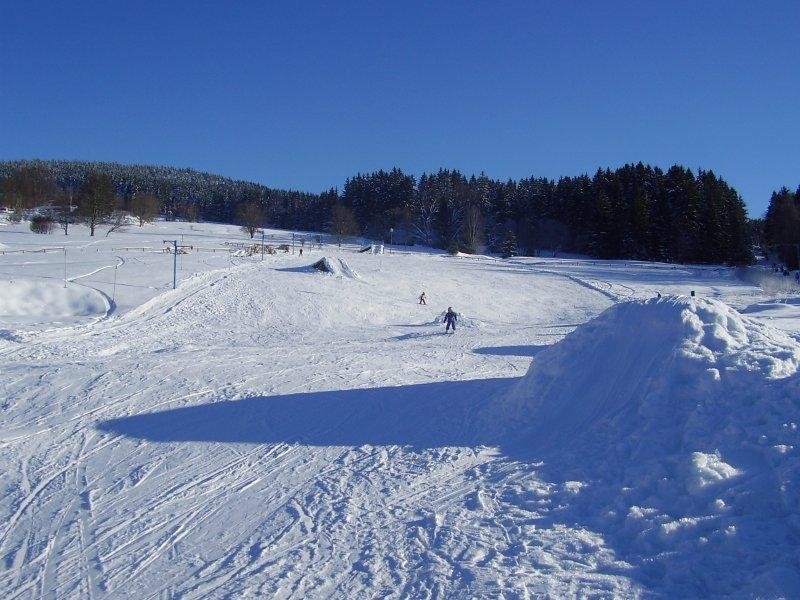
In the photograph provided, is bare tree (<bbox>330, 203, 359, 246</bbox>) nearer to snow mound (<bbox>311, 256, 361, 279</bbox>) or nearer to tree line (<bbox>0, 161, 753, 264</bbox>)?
tree line (<bbox>0, 161, 753, 264</bbox>)

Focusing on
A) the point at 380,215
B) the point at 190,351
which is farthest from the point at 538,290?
the point at 380,215

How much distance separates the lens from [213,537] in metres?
6.59

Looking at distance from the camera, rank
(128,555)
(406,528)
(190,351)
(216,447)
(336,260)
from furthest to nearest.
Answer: (336,260) < (190,351) < (216,447) < (406,528) < (128,555)

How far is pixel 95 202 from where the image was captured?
63188 millimetres

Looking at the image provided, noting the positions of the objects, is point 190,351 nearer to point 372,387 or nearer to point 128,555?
point 372,387

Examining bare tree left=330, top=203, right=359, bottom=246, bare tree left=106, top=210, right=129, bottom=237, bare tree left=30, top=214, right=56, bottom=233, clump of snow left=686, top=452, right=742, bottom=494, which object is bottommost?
clump of snow left=686, top=452, right=742, bottom=494

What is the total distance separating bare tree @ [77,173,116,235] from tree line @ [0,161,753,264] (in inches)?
89.5

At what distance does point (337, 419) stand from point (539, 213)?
76080 mm

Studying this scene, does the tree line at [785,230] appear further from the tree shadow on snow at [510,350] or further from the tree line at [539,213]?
the tree shadow on snow at [510,350]

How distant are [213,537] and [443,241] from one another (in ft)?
250

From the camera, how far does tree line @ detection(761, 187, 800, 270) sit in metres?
55.7

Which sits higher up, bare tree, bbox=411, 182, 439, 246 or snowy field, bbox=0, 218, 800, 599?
bare tree, bbox=411, 182, 439, 246

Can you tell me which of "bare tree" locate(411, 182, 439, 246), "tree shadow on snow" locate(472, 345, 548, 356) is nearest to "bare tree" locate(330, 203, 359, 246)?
"bare tree" locate(411, 182, 439, 246)

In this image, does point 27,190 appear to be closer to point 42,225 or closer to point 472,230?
point 42,225
